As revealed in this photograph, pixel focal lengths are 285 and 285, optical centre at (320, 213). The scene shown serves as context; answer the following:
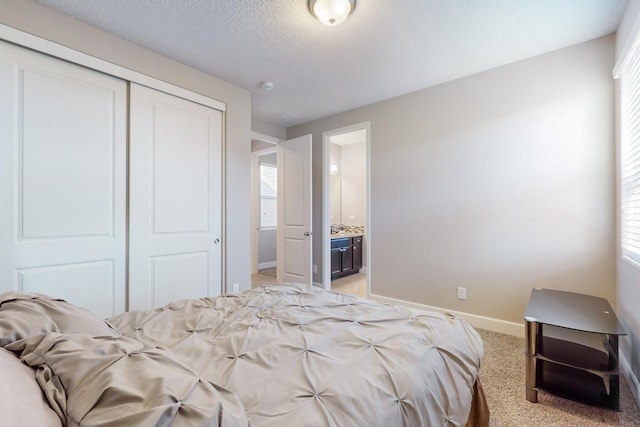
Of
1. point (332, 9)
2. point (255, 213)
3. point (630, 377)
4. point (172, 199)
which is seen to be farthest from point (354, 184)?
point (630, 377)

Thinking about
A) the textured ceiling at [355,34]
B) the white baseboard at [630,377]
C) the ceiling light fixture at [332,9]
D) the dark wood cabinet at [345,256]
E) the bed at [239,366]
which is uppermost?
the textured ceiling at [355,34]

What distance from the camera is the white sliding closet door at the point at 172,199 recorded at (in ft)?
8.08

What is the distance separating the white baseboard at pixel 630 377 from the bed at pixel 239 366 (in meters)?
1.16

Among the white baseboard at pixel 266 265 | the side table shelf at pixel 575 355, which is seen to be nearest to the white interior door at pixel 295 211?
the white baseboard at pixel 266 265

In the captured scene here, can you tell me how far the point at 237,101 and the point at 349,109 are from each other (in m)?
1.52

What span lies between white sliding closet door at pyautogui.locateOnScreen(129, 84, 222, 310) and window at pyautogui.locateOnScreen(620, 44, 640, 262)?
11.0 ft

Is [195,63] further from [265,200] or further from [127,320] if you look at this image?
[265,200]

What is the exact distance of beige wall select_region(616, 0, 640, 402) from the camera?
1.74 m

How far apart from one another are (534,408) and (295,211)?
3.26 m

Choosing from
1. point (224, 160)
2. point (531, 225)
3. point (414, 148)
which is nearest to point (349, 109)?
point (414, 148)

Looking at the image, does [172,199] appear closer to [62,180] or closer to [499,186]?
[62,180]

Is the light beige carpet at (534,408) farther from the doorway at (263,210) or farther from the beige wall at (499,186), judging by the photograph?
the doorway at (263,210)

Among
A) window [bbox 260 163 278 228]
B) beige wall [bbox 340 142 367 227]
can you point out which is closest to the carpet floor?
beige wall [bbox 340 142 367 227]

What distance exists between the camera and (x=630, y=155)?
6.46 feet
